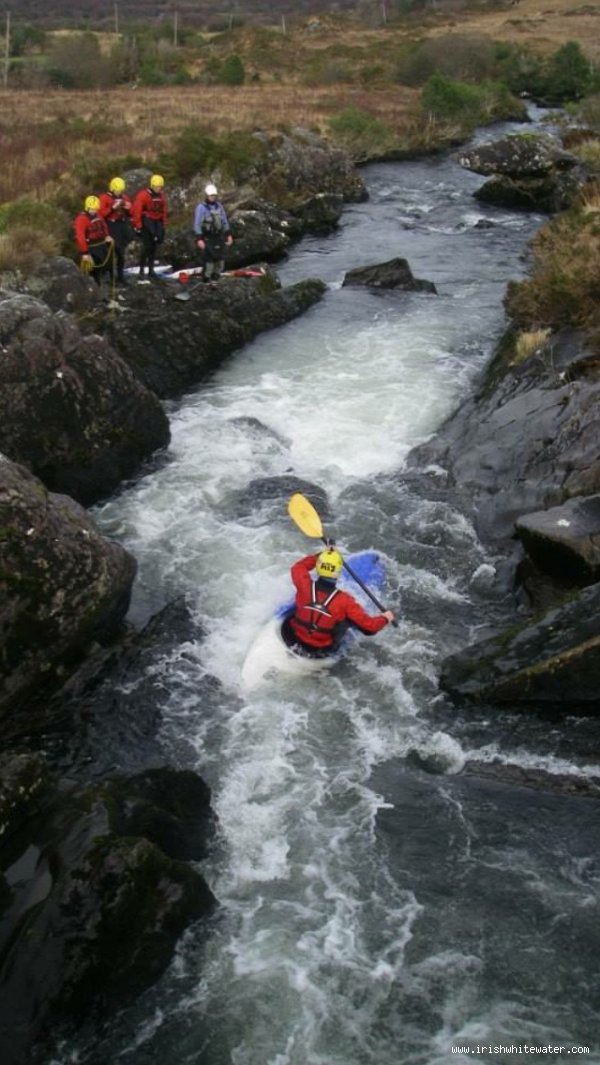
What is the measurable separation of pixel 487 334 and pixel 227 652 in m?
10.0

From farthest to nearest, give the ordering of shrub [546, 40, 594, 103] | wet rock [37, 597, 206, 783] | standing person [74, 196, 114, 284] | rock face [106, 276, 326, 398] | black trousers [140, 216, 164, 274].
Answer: shrub [546, 40, 594, 103] < black trousers [140, 216, 164, 274] < rock face [106, 276, 326, 398] < standing person [74, 196, 114, 284] < wet rock [37, 597, 206, 783]

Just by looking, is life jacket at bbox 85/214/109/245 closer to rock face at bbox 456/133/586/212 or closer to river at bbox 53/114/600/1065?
river at bbox 53/114/600/1065

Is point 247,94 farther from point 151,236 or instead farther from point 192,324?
point 192,324

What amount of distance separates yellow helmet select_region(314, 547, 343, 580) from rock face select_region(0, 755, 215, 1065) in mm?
2965

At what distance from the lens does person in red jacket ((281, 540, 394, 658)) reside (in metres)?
9.32

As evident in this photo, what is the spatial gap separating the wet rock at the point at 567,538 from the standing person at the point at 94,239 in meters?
9.12

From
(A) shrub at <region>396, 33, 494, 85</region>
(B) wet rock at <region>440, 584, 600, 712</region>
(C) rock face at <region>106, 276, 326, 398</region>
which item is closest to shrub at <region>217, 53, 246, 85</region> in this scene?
(A) shrub at <region>396, 33, 494, 85</region>

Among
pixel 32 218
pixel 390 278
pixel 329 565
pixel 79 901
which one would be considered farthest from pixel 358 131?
pixel 79 901

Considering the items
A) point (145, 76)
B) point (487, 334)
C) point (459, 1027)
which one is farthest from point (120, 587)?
point (145, 76)

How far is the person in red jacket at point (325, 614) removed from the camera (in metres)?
9.32

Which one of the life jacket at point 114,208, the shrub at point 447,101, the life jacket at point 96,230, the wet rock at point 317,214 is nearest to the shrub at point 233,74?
the shrub at point 447,101

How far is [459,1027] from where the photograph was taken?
6.19 meters

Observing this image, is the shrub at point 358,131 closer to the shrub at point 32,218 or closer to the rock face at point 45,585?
the shrub at point 32,218

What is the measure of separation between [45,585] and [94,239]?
8520 mm
